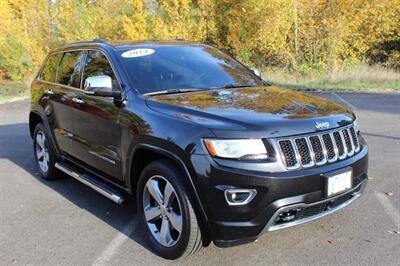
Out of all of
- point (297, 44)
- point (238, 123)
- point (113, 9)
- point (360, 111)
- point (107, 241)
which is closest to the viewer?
point (238, 123)

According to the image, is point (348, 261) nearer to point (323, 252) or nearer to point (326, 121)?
point (323, 252)

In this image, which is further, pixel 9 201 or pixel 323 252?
pixel 9 201

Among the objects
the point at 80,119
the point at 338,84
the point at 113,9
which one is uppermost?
the point at 113,9

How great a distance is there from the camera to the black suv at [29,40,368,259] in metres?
3.06

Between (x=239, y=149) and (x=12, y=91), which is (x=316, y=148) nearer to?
(x=239, y=149)

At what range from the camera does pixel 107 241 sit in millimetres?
4020

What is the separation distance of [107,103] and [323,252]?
2.37 metres

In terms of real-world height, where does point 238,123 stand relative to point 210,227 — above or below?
above

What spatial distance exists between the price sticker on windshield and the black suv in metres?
0.02

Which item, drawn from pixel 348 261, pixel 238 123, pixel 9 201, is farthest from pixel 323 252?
pixel 9 201

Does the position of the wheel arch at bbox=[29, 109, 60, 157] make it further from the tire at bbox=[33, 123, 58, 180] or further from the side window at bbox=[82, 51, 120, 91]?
the side window at bbox=[82, 51, 120, 91]

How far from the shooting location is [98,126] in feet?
14.3

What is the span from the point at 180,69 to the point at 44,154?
106 inches

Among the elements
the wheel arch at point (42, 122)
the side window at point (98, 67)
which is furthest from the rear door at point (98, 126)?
the wheel arch at point (42, 122)
